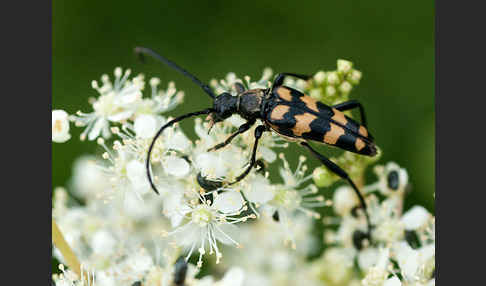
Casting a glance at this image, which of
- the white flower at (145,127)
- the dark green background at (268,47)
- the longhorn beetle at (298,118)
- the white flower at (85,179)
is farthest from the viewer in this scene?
the white flower at (85,179)

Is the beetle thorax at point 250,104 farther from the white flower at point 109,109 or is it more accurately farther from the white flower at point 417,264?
the white flower at point 417,264

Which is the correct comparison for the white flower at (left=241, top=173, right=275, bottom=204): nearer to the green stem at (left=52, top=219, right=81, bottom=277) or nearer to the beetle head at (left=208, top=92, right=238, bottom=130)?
the beetle head at (left=208, top=92, right=238, bottom=130)

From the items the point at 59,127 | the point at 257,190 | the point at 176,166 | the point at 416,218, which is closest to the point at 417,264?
the point at 416,218

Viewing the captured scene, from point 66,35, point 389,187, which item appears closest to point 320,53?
point 389,187

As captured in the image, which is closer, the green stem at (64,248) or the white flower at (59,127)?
the green stem at (64,248)

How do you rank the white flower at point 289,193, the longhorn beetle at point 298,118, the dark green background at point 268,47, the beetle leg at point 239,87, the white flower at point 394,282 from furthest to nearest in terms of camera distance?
1. the dark green background at point 268,47
2. the beetle leg at point 239,87
3. the white flower at point 289,193
4. the longhorn beetle at point 298,118
5. the white flower at point 394,282

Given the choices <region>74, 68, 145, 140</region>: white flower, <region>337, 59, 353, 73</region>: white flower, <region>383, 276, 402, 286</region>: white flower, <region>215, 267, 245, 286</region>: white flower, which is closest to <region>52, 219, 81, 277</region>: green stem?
Result: <region>74, 68, 145, 140</region>: white flower

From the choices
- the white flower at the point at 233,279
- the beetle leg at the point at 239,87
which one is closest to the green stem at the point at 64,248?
the white flower at the point at 233,279
